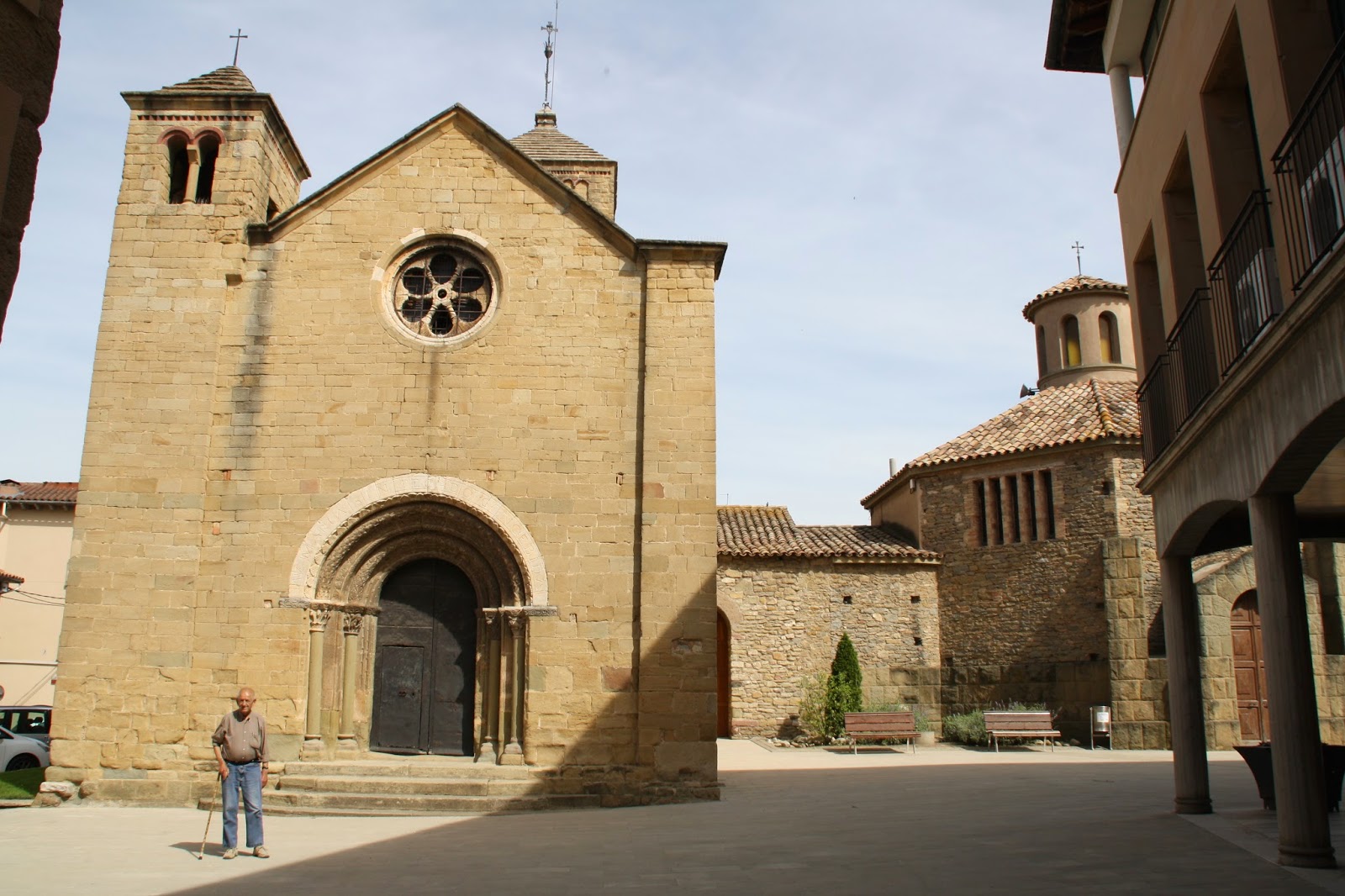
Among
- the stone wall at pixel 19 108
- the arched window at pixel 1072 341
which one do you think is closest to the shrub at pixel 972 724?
the arched window at pixel 1072 341

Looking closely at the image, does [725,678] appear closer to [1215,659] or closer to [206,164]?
[1215,659]

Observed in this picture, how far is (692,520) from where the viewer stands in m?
11.5

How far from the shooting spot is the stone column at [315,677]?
11234 millimetres

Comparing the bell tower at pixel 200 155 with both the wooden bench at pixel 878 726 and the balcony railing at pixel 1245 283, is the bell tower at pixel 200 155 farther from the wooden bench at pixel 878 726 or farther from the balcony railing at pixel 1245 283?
the wooden bench at pixel 878 726

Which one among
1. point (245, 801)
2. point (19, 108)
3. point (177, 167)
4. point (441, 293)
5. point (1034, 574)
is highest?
point (177, 167)

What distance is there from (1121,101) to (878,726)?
1084 centimetres

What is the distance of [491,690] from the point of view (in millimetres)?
11641

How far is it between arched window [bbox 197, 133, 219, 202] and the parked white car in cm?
958

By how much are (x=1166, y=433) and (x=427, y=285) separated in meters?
8.55

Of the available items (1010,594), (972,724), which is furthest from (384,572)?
(1010,594)

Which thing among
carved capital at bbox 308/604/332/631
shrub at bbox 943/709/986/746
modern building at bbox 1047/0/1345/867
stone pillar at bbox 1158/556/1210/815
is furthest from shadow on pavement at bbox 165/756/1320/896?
shrub at bbox 943/709/986/746

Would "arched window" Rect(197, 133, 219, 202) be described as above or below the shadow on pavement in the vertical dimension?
above

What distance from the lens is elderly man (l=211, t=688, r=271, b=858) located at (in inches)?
314

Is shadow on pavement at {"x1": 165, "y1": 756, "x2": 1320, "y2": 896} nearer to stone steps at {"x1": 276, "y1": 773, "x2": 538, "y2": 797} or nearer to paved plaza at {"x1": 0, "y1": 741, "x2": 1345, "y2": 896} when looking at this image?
paved plaza at {"x1": 0, "y1": 741, "x2": 1345, "y2": 896}
